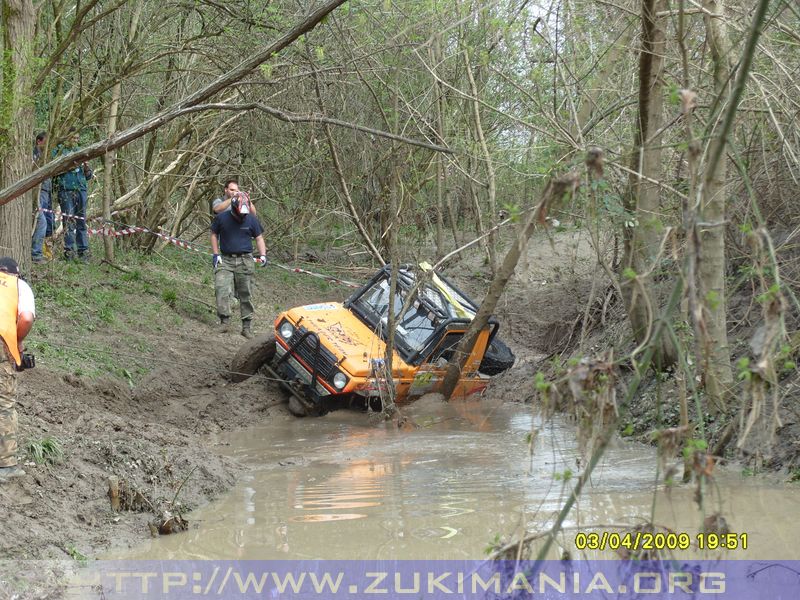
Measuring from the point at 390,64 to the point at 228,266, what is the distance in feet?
11.3

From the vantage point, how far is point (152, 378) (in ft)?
34.7

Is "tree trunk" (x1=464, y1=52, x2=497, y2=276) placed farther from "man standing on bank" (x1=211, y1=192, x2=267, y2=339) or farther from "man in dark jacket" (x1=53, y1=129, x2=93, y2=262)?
"man in dark jacket" (x1=53, y1=129, x2=93, y2=262)

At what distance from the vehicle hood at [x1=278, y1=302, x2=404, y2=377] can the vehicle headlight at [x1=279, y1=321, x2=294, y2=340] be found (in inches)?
2.8

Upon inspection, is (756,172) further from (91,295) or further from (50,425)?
(91,295)

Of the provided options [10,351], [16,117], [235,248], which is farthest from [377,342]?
[10,351]

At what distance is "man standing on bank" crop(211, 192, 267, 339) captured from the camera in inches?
486

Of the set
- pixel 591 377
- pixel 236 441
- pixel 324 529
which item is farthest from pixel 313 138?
pixel 591 377

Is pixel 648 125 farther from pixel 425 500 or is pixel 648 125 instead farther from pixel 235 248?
pixel 235 248

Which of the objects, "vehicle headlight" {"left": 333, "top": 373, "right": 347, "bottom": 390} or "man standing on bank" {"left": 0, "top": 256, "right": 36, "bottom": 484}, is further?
"vehicle headlight" {"left": 333, "top": 373, "right": 347, "bottom": 390}

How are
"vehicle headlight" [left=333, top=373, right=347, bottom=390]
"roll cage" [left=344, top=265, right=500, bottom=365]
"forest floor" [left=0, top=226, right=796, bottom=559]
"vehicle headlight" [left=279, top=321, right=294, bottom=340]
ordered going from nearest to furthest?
1. "forest floor" [left=0, top=226, right=796, bottom=559]
2. "vehicle headlight" [left=333, top=373, right=347, bottom=390]
3. "roll cage" [left=344, top=265, right=500, bottom=365]
4. "vehicle headlight" [left=279, top=321, right=294, bottom=340]

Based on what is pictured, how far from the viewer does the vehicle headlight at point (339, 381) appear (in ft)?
31.9

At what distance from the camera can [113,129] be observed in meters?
14.1
